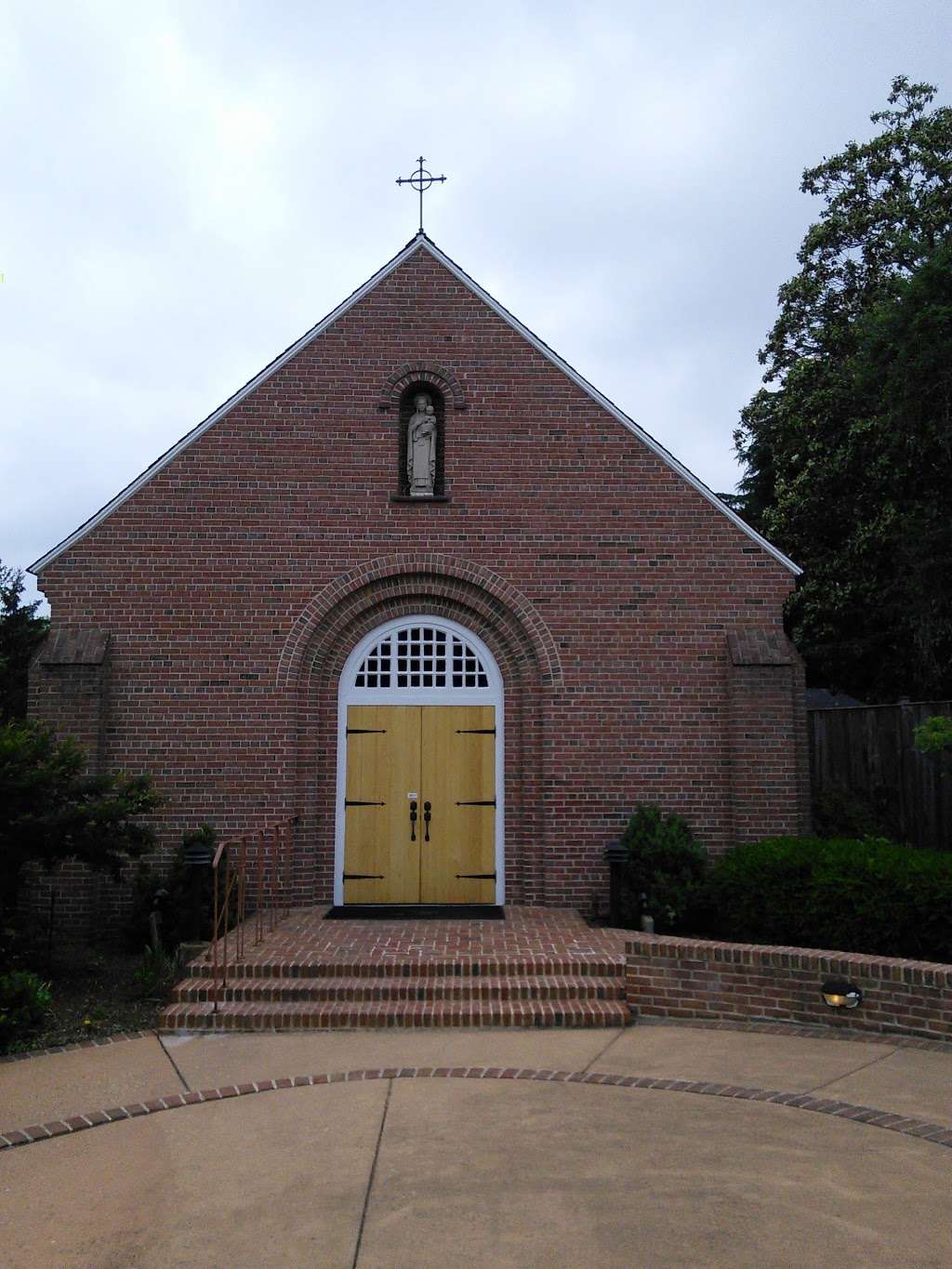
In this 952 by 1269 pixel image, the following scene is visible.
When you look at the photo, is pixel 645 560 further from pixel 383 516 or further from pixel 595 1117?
pixel 595 1117

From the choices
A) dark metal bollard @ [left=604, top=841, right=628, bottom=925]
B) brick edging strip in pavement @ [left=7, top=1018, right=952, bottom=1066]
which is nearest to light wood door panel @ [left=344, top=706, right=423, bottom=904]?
dark metal bollard @ [left=604, top=841, right=628, bottom=925]

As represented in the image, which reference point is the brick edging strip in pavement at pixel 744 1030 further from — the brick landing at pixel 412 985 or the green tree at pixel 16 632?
→ the green tree at pixel 16 632

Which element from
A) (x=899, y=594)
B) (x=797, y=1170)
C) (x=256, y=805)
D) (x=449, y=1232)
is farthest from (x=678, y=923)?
(x=899, y=594)

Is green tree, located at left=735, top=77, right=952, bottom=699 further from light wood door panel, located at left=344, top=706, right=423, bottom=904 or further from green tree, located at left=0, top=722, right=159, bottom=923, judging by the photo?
green tree, located at left=0, top=722, right=159, bottom=923

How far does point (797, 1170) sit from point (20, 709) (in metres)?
14.8

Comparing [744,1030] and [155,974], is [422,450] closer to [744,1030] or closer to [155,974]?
[155,974]

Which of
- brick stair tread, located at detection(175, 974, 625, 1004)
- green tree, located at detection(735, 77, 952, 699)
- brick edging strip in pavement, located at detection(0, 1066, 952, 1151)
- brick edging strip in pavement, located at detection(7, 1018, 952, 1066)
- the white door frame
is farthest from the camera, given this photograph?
green tree, located at detection(735, 77, 952, 699)

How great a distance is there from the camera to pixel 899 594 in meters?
21.7

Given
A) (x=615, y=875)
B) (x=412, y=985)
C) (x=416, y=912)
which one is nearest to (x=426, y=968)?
(x=412, y=985)

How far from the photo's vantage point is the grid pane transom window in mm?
11953


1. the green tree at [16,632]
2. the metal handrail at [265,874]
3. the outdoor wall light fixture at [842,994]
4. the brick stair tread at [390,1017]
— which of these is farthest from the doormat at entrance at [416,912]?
the green tree at [16,632]

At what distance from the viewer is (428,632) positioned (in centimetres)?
1211

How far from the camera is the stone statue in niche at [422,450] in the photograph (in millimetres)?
12117

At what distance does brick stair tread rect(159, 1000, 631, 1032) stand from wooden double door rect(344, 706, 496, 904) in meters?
3.79
